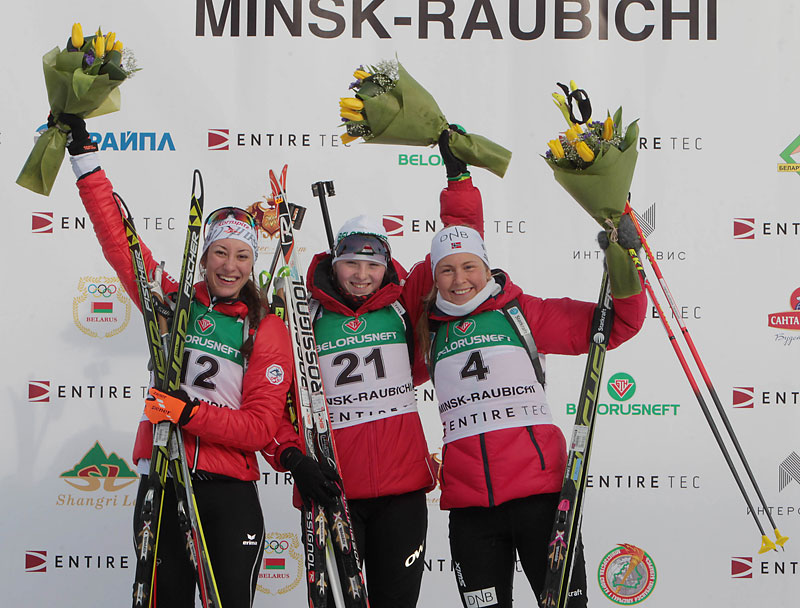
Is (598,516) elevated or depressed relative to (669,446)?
depressed

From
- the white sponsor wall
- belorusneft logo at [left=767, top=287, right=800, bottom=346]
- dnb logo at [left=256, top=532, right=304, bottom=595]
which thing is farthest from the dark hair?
belorusneft logo at [left=767, top=287, right=800, bottom=346]

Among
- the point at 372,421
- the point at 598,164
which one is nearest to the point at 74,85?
the point at 372,421

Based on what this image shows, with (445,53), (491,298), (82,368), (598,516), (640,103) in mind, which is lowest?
(598,516)

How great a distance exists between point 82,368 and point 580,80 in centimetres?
267

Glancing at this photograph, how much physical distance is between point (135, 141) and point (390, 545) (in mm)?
2340

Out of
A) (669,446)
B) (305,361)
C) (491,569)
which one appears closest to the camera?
(491,569)

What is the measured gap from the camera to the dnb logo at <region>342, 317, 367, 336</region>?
2438 mm

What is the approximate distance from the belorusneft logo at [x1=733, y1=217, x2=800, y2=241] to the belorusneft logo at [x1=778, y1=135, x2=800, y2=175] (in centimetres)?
23

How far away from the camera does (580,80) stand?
12.3 ft

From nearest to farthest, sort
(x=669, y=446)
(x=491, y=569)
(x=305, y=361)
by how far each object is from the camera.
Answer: (x=491, y=569) < (x=305, y=361) < (x=669, y=446)

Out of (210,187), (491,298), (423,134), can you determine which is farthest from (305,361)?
(210,187)

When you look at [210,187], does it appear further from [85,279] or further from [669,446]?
[669,446]

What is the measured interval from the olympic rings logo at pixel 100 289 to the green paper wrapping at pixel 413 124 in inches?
71.3

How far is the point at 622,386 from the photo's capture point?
3.71m
